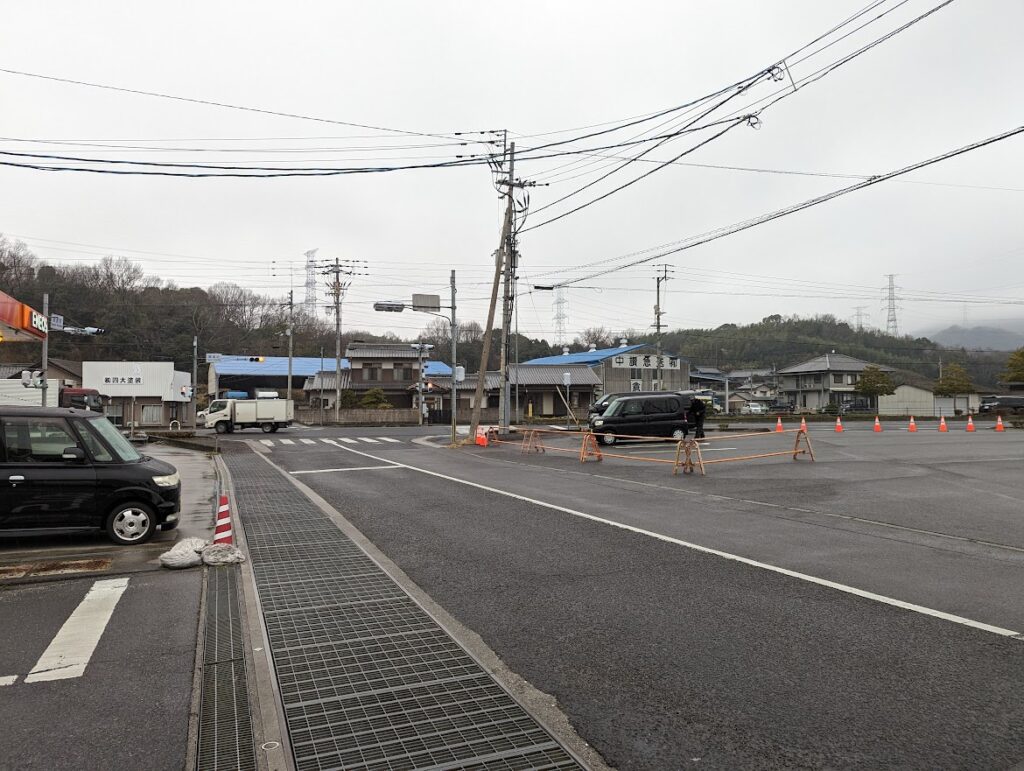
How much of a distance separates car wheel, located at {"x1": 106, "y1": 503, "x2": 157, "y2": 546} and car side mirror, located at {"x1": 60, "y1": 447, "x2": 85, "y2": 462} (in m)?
0.72

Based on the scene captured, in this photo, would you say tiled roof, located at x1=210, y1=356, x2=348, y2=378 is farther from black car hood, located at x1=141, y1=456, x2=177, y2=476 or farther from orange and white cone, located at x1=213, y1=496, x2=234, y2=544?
orange and white cone, located at x1=213, y1=496, x2=234, y2=544

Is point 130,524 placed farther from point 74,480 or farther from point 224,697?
point 224,697

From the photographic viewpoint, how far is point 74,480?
7.75 m

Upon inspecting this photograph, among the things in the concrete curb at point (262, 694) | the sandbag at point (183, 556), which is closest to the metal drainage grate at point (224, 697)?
the concrete curb at point (262, 694)

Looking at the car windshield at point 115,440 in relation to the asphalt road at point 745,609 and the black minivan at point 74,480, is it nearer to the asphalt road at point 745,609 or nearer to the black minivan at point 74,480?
the black minivan at point 74,480

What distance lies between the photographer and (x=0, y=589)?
618cm

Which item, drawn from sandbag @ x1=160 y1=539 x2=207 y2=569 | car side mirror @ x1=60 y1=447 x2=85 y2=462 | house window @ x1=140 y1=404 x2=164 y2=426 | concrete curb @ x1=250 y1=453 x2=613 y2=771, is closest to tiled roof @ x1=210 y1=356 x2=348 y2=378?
house window @ x1=140 y1=404 x2=164 y2=426

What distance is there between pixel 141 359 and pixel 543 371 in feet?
131

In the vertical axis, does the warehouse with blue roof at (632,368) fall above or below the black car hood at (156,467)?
above

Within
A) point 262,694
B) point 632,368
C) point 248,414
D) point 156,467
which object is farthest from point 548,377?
point 262,694

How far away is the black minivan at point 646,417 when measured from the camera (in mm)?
25266

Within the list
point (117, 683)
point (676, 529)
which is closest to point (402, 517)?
point (676, 529)

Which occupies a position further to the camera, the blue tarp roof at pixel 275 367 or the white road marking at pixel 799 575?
the blue tarp roof at pixel 275 367

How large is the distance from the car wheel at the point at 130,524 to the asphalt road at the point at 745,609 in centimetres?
273
